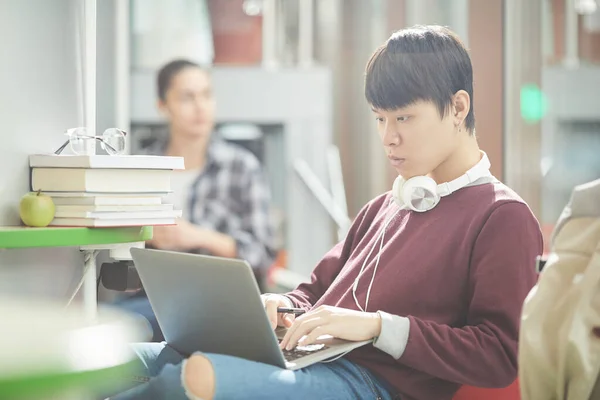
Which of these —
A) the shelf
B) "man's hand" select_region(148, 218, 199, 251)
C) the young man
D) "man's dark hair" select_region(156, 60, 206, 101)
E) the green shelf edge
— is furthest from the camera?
"man's dark hair" select_region(156, 60, 206, 101)

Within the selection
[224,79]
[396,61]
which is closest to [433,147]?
[396,61]

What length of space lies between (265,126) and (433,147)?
2.65 m

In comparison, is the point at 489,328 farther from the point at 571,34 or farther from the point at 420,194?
the point at 571,34

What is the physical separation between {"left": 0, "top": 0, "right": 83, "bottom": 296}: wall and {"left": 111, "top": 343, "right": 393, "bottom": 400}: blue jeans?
33 cm

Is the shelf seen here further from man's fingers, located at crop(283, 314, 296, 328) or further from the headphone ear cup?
the headphone ear cup

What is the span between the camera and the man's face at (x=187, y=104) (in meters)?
3.85

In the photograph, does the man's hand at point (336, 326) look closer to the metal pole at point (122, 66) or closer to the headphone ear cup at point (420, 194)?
the headphone ear cup at point (420, 194)

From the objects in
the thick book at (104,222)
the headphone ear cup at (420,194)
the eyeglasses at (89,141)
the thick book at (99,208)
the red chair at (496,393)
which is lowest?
the red chair at (496,393)

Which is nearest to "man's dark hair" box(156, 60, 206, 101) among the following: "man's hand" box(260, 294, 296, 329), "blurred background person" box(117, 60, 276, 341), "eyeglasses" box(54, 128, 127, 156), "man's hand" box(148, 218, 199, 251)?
"blurred background person" box(117, 60, 276, 341)

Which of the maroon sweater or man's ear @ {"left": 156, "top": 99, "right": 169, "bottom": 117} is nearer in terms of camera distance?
the maroon sweater

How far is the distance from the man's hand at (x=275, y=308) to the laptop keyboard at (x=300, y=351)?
0.42ft

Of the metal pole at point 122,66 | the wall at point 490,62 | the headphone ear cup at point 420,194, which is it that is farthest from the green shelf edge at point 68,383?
the wall at point 490,62

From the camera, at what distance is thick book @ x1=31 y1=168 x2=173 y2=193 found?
149 cm

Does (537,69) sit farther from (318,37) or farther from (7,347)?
(7,347)
